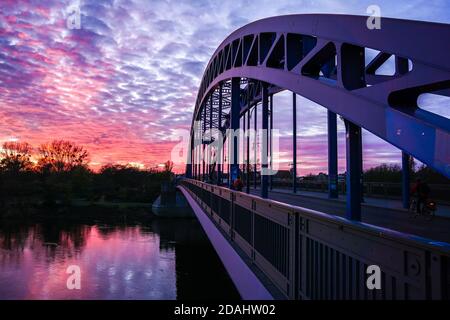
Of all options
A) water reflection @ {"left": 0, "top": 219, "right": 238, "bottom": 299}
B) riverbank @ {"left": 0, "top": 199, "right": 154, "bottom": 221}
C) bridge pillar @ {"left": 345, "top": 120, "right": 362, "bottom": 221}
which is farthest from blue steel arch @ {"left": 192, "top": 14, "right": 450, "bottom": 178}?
riverbank @ {"left": 0, "top": 199, "right": 154, "bottom": 221}

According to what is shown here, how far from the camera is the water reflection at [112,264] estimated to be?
69.2 feet

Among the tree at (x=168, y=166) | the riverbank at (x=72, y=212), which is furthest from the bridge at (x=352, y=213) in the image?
the tree at (x=168, y=166)

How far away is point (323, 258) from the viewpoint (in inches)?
141

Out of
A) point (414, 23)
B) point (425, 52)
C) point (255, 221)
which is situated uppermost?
point (414, 23)

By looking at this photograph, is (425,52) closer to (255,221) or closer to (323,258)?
(323,258)

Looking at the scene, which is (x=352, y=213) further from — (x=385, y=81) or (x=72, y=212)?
(x=72, y=212)

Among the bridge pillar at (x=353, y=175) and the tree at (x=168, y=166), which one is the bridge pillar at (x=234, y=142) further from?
the tree at (x=168, y=166)

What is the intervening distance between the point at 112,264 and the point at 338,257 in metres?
27.4

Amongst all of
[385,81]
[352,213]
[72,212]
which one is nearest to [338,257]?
[352,213]

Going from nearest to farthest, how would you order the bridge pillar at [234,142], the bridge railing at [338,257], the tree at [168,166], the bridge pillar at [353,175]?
the bridge railing at [338,257] < the bridge pillar at [353,175] < the bridge pillar at [234,142] < the tree at [168,166]

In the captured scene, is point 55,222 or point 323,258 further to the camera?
point 55,222

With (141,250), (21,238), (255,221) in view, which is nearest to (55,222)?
(21,238)

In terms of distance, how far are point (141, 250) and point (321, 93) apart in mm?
30241

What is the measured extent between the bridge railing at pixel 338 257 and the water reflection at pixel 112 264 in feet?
53.0
